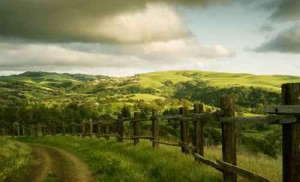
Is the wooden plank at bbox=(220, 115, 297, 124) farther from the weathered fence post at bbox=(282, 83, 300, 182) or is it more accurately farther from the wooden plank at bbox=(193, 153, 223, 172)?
the wooden plank at bbox=(193, 153, 223, 172)

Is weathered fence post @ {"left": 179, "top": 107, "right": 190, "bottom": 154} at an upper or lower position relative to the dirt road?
upper

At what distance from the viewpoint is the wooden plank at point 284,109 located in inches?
276

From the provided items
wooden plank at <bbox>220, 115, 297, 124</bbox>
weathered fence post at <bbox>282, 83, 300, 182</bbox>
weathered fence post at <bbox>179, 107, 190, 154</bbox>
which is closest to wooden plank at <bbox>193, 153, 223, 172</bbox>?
wooden plank at <bbox>220, 115, 297, 124</bbox>

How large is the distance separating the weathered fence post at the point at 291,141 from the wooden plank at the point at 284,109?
14 cm

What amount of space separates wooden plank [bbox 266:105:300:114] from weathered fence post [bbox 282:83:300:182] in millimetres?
145

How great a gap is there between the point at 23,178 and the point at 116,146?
30.5ft

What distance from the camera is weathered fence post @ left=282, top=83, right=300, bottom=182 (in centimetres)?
717

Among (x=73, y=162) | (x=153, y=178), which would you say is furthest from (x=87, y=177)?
(x=73, y=162)

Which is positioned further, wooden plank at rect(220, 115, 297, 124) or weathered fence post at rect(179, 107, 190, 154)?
weathered fence post at rect(179, 107, 190, 154)

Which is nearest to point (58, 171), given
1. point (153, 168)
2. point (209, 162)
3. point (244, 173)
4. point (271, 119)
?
point (153, 168)

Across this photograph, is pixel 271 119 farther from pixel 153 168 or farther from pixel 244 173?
pixel 153 168

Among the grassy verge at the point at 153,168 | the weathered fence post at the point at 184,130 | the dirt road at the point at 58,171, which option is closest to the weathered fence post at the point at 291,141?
the grassy verge at the point at 153,168

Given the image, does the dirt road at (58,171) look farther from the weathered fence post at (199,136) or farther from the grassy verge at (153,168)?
the weathered fence post at (199,136)

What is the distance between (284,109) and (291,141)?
1.86ft
